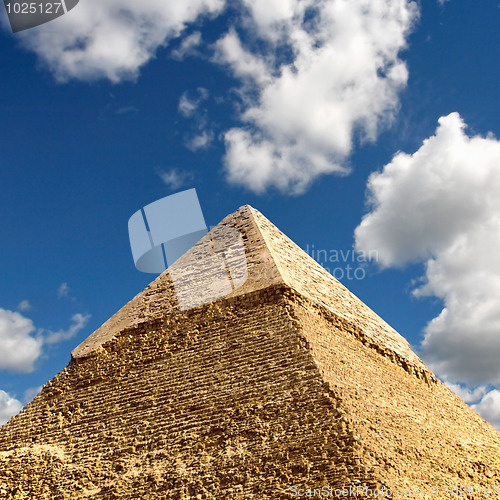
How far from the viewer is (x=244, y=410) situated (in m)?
9.38

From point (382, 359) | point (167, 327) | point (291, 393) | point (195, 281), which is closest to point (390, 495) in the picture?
point (291, 393)

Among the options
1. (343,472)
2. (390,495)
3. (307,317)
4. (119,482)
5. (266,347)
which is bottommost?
(390,495)

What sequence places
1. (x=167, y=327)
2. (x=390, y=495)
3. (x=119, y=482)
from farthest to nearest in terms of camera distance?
(x=167, y=327) → (x=119, y=482) → (x=390, y=495)

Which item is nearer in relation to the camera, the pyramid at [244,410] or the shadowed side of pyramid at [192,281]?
the pyramid at [244,410]

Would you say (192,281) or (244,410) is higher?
(192,281)

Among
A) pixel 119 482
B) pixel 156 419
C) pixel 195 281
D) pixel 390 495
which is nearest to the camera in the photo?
pixel 390 495

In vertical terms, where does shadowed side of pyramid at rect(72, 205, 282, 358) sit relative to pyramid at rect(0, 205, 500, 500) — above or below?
above

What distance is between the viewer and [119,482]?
30.6 ft

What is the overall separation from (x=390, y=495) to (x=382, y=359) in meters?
5.04

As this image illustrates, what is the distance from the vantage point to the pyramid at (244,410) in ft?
28.0

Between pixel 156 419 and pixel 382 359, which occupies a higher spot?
pixel 382 359

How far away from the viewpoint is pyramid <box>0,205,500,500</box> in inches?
336

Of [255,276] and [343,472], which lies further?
[255,276]

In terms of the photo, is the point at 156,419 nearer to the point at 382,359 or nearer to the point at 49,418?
the point at 49,418
